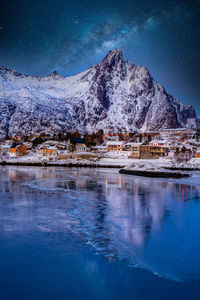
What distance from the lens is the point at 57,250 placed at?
9.81 metres

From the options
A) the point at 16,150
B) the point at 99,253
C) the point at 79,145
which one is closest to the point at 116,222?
the point at 99,253

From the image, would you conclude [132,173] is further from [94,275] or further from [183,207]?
[94,275]

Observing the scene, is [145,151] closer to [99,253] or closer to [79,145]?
[79,145]

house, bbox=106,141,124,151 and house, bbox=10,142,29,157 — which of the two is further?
house, bbox=106,141,124,151

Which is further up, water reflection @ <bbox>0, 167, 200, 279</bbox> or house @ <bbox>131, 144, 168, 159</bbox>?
house @ <bbox>131, 144, 168, 159</bbox>

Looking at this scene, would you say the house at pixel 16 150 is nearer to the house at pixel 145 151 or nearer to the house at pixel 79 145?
the house at pixel 79 145

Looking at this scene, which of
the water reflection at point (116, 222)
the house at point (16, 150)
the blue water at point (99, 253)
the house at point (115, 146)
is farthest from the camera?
the house at point (115, 146)

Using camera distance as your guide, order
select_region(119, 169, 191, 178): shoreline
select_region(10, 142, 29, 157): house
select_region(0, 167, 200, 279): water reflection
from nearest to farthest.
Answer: select_region(0, 167, 200, 279): water reflection → select_region(119, 169, 191, 178): shoreline → select_region(10, 142, 29, 157): house

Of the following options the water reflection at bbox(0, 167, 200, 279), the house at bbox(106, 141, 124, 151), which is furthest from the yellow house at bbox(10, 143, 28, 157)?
the water reflection at bbox(0, 167, 200, 279)

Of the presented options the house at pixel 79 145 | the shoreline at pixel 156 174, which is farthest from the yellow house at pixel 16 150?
the shoreline at pixel 156 174

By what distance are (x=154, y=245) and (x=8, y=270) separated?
6.05 metres

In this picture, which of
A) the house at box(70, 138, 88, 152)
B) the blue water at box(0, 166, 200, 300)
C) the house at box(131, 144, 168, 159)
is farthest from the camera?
the house at box(70, 138, 88, 152)

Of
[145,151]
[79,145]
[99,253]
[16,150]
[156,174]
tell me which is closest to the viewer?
[99,253]

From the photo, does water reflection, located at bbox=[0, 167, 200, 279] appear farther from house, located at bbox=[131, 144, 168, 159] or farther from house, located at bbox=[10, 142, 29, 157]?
house, located at bbox=[10, 142, 29, 157]
